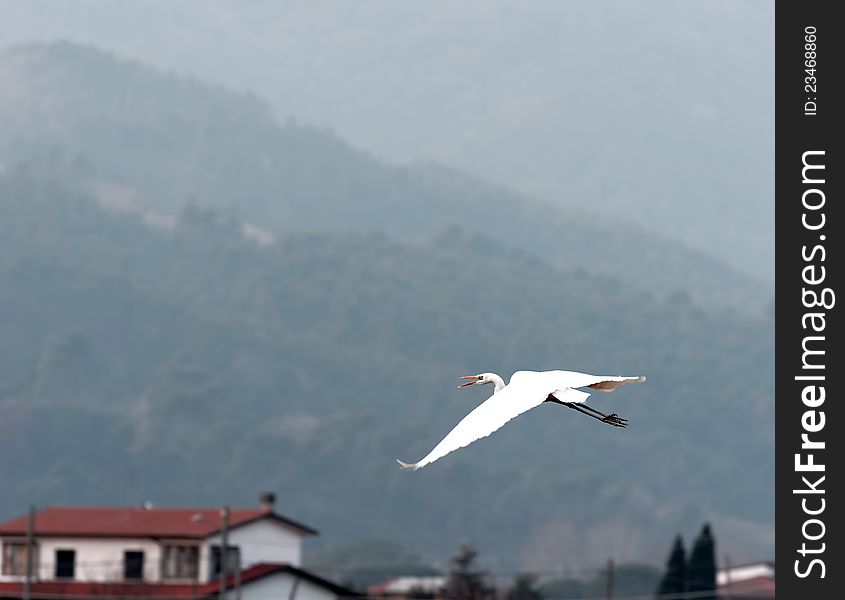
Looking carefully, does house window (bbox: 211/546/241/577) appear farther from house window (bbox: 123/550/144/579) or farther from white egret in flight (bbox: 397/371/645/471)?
white egret in flight (bbox: 397/371/645/471)

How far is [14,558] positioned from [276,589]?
11959 millimetres

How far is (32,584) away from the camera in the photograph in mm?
81688

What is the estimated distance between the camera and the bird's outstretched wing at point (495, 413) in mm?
19844

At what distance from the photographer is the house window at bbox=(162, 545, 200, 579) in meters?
81.0

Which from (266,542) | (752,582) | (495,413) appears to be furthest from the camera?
(752,582)

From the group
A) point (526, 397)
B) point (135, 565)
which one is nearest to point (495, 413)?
point (526, 397)

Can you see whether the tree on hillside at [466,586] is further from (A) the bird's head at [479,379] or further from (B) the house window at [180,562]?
(A) the bird's head at [479,379]

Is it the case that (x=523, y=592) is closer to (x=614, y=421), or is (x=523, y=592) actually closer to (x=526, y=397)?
(x=614, y=421)

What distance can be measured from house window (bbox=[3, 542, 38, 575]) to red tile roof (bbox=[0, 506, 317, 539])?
26.4 inches

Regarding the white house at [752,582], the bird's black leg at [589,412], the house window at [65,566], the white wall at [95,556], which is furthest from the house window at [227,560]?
the bird's black leg at [589,412]

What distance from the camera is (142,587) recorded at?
8044 cm

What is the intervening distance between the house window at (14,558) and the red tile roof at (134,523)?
671mm

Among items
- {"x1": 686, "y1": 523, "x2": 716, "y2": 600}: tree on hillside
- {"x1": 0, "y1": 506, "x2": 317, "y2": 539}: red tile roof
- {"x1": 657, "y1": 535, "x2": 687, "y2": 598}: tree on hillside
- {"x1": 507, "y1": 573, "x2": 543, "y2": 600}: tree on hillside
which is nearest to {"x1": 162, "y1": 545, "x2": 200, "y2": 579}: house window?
{"x1": 0, "y1": 506, "x2": 317, "y2": 539}: red tile roof
